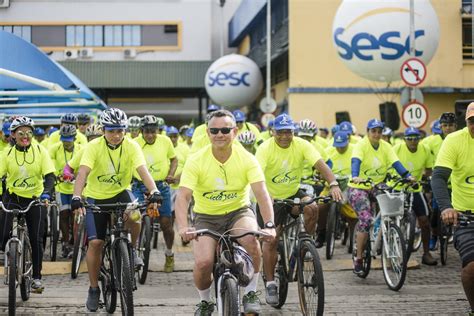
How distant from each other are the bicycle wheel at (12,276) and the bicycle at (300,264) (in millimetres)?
2693

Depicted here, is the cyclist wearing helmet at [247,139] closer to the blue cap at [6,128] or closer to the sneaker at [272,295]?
the blue cap at [6,128]

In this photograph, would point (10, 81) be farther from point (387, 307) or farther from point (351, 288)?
point (387, 307)

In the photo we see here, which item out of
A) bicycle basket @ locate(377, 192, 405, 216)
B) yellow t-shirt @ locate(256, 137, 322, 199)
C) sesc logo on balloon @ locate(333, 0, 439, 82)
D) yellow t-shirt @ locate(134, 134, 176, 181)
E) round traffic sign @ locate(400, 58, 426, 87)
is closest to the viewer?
yellow t-shirt @ locate(256, 137, 322, 199)

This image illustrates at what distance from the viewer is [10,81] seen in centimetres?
1466

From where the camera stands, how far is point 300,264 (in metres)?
8.24

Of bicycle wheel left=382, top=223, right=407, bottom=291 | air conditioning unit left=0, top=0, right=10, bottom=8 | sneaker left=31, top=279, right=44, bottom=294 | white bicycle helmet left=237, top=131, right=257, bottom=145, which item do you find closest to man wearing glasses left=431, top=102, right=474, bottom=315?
bicycle wheel left=382, top=223, right=407, bottom=291

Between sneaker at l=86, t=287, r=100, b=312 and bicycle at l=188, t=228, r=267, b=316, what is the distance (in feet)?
7.13

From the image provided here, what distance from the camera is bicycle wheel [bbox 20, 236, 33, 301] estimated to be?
30.6 ft

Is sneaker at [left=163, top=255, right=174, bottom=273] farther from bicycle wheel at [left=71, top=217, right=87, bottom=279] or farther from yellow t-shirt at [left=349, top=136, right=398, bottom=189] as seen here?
yellow t-shirt at [left=349, top=136, right=398, bottom=189]

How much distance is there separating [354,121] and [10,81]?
18350 millimetres

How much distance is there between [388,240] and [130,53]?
33.2m

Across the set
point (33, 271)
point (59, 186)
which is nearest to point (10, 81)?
point (59, 186)

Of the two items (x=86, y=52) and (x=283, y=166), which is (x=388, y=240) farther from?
(x=86, y=52)

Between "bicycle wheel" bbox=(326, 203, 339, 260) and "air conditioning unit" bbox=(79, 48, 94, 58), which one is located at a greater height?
"air conditioning unit" bbox=(79, 48, 94, 58)
